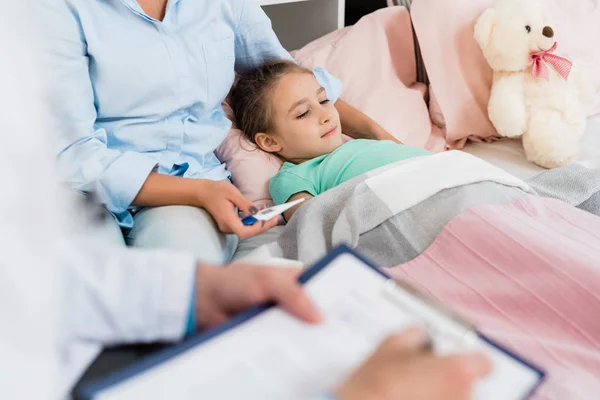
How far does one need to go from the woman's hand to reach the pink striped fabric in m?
0.25

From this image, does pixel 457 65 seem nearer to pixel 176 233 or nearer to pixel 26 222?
pixel 176 233

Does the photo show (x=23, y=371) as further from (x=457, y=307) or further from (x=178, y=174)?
(x=178, y=174)

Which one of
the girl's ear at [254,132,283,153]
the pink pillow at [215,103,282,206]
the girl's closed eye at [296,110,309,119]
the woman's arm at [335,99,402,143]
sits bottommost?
the pink pillow at [215,103,282,206]

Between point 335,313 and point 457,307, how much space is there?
31 centimetres

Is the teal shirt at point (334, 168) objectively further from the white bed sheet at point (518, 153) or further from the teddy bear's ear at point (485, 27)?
the teddy bear's ear at point (485, 27)

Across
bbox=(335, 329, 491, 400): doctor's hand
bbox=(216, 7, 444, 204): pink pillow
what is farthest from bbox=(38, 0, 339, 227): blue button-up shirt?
bbox=(335, 329, 491, 400): doctor's hand

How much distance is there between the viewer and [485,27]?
1346mm

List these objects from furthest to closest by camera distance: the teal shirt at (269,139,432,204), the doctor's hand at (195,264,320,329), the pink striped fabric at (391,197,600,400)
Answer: the teal shirt at (269,139,432,204), the pink striped fabric at (391,197,600,400), the doctor's hand at (195,264,320,329)

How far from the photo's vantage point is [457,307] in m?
Answer: 0.73

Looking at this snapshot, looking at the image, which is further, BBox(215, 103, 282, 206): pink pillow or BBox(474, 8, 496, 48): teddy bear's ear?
BBox(474, 8, 496, 48): teddy bear's ear

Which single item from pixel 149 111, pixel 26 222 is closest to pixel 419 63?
pixel 149 111

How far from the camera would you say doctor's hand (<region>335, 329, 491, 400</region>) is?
15.2 inches

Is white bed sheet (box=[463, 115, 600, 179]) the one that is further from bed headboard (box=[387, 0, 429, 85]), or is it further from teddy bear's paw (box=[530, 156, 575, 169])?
bed headboard (box=[387, 0, 429, 85])

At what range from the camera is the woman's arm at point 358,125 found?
53.4 inches
